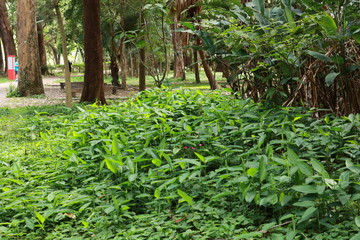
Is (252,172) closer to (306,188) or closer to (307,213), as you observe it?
(306,188)

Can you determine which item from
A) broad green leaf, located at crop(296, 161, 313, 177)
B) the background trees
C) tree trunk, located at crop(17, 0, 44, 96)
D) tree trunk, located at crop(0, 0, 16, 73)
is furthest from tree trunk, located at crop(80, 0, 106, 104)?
tree trunk, located at crop(0, 0, 16, 73)

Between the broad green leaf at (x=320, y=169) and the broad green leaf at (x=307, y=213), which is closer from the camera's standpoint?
the broad green leaf at (x=307, y=213)

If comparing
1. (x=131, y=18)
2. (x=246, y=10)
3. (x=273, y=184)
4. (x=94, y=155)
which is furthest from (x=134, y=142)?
(x=131, y=18)

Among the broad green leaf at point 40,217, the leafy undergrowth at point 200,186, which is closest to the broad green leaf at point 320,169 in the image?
the leafy undergrowth at point 200,186

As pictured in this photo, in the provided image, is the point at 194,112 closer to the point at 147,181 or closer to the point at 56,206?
the point at 147,181

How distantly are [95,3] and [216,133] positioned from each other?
802cm

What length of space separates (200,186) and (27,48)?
45.0 ft

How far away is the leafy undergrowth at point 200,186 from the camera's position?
270 cm

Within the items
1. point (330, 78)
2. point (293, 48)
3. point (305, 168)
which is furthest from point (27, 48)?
point (305, 168)

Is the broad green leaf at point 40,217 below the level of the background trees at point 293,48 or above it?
below

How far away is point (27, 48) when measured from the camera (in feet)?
51.1

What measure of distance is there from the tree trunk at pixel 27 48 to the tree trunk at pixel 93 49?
17.0ft

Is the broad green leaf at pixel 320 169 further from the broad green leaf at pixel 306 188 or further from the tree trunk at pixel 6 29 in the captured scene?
the tree trunk at pixel 6 29

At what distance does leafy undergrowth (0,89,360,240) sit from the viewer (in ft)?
8.86
